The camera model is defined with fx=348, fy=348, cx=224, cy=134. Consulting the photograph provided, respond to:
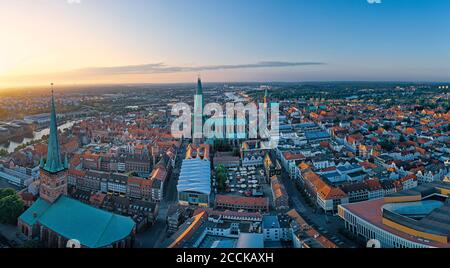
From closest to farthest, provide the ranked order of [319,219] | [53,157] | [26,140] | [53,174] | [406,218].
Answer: [406,218] < [53,174] < [53,157] < [319,219] < [26,140]

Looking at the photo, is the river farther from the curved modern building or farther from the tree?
the curved modern building

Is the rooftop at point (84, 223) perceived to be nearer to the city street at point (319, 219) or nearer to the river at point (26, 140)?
the city street at point (319, 219)

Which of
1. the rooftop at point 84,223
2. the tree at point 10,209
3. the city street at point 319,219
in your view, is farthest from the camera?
the tree at point 10,209

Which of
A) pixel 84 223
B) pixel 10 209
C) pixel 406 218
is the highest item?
pixel 84 223

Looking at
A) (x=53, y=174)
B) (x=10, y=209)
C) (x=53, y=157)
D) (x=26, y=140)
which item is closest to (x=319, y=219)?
(x=53, y=174)

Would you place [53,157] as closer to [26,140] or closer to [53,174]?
[53,174]

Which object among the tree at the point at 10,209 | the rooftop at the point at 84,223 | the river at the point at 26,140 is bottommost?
the river at the point at 26,140

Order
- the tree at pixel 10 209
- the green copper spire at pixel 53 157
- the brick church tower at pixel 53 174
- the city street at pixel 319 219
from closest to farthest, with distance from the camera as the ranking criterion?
the brick church tower at pixel 53 174 < the green copper spire at pixel 53 157 < the city street at pixel 319 219 < the tree at pixel 10 209

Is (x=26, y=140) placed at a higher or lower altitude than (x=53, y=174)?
lower

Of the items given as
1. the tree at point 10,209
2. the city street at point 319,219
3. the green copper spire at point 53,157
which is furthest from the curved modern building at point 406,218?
the tree at point 10,209
